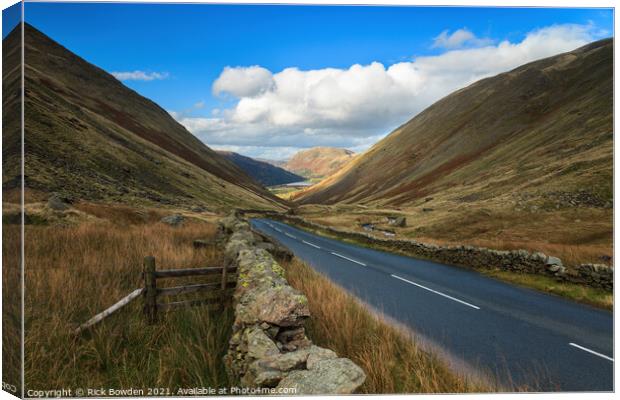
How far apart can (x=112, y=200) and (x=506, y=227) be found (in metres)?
37.1

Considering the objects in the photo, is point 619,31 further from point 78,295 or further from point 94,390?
point 78,295

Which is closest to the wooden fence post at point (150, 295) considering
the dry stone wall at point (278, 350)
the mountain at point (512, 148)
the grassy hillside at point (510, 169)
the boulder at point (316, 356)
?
the dry stone wall at point (278, 350)

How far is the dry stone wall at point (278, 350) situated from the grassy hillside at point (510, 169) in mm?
11380

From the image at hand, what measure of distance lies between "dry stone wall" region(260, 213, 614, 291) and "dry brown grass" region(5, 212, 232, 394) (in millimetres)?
11546

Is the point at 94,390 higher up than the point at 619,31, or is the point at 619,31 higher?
the point at 619,31

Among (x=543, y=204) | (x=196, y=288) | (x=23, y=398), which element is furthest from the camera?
(x=543, y=204)

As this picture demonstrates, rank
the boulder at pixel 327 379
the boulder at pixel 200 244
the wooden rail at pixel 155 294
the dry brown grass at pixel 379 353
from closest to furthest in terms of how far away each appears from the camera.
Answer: the boulder at pixel 327 379, the dry brown grass at pixel 379 353, the wooden rail at pixel 155 294, the boulder at pixel 200 244

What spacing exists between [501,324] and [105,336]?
795 centimetres

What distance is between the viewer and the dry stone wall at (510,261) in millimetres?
10586

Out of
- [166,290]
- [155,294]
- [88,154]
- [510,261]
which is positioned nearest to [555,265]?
[510,261]

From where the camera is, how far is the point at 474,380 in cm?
454

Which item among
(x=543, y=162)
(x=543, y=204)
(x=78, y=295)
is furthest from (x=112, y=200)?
(x=543, y=162)

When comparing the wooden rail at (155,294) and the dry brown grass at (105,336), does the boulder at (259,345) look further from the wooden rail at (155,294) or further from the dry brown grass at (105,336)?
the wooden rail at (155,294)

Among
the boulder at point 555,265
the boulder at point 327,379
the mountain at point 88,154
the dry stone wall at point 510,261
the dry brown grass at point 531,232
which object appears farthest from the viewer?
the mountain at point 88,154
